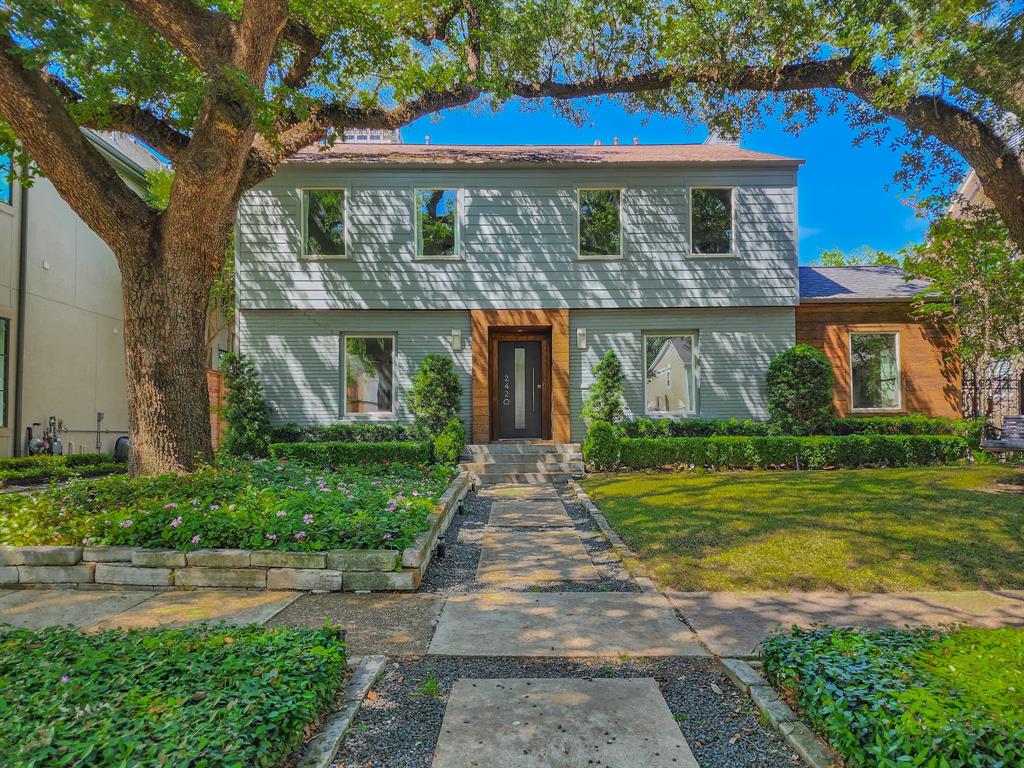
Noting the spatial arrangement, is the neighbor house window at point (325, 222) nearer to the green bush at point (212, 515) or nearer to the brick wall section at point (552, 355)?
the brick wall section at point (552, 355)

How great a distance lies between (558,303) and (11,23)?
8.96 meters

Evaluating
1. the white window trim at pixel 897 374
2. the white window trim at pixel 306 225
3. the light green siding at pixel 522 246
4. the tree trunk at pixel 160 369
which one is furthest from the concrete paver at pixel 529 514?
the white window trim at pixel 897 374

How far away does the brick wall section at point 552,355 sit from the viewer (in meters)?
11.9

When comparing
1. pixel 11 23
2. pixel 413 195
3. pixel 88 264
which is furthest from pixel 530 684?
pixel 88 264

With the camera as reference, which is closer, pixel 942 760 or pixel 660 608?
pixel 942 760

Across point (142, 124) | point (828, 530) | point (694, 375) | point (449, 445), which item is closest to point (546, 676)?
point (828, 530)

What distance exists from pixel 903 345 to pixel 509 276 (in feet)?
28.9

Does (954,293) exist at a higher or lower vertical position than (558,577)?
higher

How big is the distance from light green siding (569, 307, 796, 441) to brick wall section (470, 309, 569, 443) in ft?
0.79

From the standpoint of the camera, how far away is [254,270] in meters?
12.0

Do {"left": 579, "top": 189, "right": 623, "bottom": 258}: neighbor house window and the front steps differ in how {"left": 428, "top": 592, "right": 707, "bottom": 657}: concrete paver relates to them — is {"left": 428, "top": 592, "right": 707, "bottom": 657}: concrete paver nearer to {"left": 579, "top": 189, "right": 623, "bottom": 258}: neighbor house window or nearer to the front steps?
the front steps

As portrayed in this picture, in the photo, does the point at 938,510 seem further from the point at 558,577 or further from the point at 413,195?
the point at 413,195

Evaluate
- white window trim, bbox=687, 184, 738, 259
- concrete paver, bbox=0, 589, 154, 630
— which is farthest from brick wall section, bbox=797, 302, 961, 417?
concrete paver, bbox=0, 589, 154, 630

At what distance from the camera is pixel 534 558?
17.3ft
